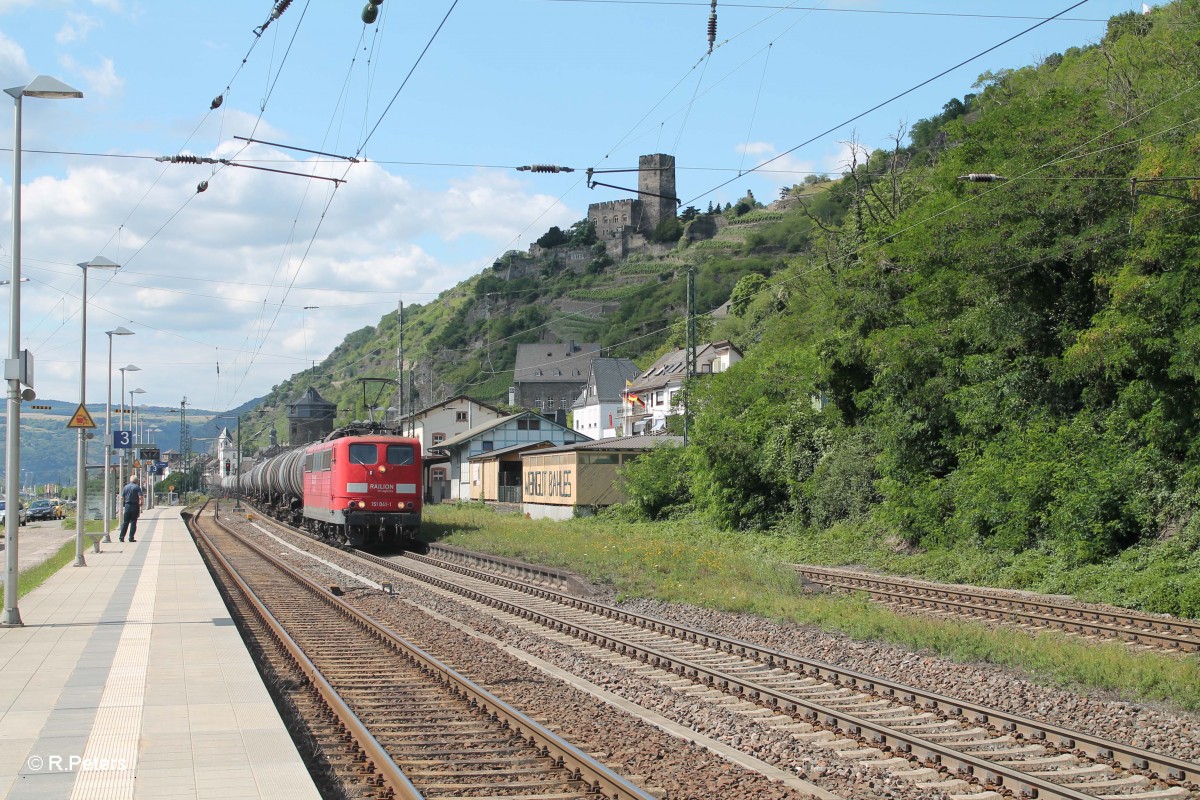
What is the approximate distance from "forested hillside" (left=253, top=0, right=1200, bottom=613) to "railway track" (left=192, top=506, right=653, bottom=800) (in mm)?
10927

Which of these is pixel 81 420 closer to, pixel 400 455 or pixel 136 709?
pixel 400 455

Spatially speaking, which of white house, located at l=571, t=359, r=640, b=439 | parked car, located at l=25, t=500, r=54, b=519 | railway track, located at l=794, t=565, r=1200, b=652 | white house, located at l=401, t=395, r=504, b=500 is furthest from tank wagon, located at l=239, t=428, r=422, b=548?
white house, located at l=571, t=359, r=640, b=439

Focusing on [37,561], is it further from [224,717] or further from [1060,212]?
[1060,212]

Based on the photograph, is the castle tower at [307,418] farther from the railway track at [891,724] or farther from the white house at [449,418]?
the railway track at [891,724]

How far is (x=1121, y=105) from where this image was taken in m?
23.9

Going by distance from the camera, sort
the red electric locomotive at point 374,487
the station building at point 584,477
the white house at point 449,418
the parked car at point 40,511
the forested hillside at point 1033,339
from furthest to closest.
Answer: the white house at point 449,418 → the parked car at point 40,511 → the station building at point 584,477 → the red electric locomotive at point 374,487 → the forested hillside at point 1033,339

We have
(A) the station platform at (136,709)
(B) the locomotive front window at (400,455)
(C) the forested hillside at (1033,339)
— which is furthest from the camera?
(B) the locomotive front window at (400,455)

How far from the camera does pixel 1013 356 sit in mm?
24219

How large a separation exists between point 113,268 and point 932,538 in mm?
20996

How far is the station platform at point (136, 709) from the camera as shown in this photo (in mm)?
6742

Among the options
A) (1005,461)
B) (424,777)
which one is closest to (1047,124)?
(1005,461)

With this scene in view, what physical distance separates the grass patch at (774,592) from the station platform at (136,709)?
7.54 meters

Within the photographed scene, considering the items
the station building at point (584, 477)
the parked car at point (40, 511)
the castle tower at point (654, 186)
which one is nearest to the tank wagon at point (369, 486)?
the station building at point (584, 477)

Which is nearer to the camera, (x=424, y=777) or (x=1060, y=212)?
(x=424, y=777)
